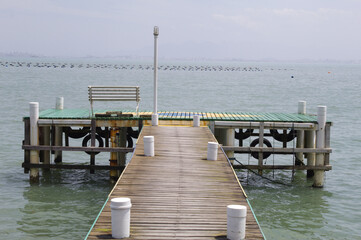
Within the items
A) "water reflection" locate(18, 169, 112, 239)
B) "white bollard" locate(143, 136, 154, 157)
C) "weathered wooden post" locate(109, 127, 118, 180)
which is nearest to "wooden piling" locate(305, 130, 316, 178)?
"weathered wooden post" locate(109, 127, 118, 180)

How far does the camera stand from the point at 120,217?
8969 millimetres

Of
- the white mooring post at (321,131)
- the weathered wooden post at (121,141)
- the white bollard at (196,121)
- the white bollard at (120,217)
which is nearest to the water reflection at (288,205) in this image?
the white mooring post at (321,131)

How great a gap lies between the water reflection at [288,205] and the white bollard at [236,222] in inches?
317

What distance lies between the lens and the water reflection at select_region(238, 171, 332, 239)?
17.5 m

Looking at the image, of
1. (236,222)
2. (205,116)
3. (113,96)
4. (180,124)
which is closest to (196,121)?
(180,124)

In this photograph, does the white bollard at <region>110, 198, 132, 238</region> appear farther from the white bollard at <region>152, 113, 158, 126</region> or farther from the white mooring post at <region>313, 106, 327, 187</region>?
the white mooring post at <region>313, 106, 327, 187</region>

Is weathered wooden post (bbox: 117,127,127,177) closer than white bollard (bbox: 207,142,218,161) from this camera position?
No

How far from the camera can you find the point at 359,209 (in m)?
20.5

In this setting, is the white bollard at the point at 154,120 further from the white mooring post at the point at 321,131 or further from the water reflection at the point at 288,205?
the white mooring post at the point at 321,131

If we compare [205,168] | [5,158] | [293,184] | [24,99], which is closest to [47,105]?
[24,99]

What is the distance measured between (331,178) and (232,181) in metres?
13.9

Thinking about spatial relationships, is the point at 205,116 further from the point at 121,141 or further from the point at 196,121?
the point at 121,141

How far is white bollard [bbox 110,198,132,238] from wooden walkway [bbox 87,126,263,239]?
0.20 metres

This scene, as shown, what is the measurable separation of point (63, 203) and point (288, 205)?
8.55 metres
